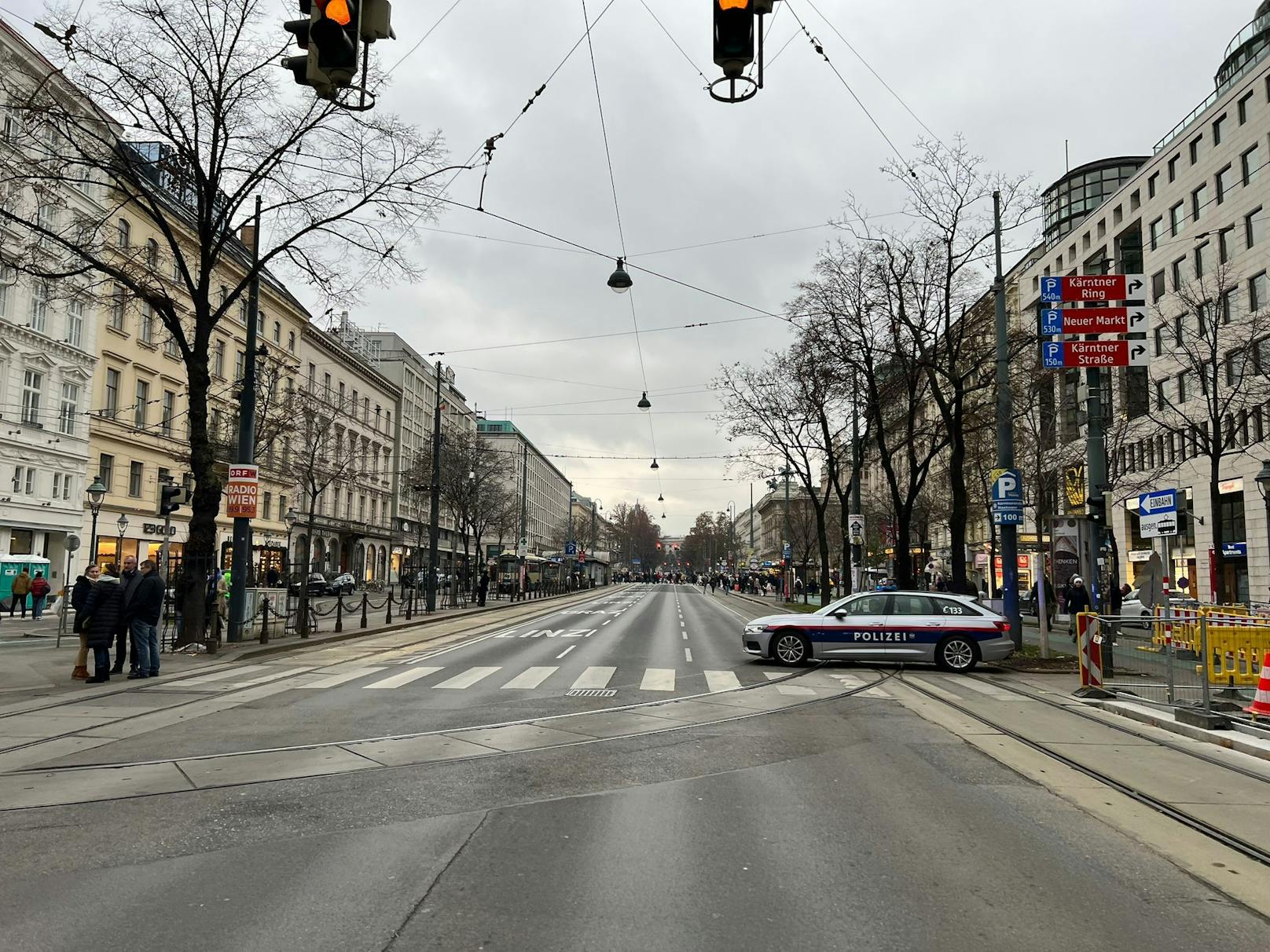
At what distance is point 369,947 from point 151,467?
154ft

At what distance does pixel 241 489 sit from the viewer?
1928 centimetres

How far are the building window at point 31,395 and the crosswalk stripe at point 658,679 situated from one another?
101 ft

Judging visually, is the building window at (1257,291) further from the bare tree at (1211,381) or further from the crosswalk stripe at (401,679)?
the crosswalk stripe at (401,679)

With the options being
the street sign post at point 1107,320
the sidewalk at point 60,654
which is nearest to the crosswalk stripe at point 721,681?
the sidewalk at point 60,654

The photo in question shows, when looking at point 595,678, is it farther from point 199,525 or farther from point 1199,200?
point 1199,200

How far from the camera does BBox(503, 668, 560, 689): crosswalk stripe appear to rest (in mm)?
13289

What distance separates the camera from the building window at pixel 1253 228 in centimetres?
3903

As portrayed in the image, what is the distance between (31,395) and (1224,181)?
5304 cm

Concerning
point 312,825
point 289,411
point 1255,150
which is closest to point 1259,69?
point 1255,150

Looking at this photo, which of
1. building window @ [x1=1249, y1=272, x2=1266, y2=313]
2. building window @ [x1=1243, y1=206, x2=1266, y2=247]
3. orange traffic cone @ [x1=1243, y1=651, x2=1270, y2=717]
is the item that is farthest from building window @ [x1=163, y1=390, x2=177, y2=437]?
building window @ [x1=1243, y1=206, x2=1266, y2=247]

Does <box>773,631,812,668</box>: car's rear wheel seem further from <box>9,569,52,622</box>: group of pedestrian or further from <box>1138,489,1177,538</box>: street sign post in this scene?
<box>9,569,52,622</box>: group of pedestrian

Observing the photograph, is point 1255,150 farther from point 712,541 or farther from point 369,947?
point 712,541

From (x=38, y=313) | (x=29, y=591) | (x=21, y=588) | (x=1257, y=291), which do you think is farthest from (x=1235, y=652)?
(x=38, y=313)

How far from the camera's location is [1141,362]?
16.2 metres
